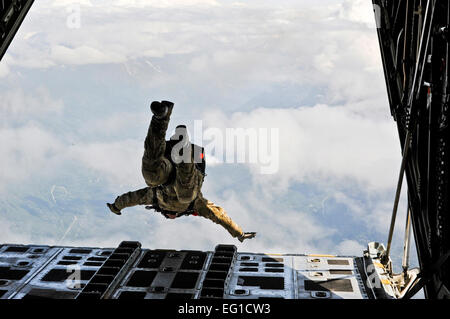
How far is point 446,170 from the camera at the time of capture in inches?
340

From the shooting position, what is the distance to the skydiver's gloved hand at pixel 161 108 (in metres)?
13.3

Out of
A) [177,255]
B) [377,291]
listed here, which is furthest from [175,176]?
[177,255]

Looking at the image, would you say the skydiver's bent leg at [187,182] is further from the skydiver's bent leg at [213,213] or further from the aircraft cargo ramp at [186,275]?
the aircraft cargo ramp at [186,275]

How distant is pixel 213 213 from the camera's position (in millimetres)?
22094

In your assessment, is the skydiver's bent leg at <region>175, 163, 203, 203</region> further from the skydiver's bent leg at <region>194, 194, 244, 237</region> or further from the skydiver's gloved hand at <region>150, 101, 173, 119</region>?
the skydiver's gloved hand at <region>150, 101, 173, 119</region>

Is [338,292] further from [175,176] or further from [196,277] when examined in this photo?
[175,176]

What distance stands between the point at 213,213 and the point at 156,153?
7.23m

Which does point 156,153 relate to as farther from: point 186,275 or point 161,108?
point 186,275

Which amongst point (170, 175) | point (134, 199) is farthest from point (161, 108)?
point (134, 199)

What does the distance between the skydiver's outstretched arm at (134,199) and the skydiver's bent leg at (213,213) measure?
175cm

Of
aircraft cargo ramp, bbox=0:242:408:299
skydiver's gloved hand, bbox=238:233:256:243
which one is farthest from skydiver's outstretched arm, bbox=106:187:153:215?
aircraft cargo ramp, bbox=0:242:408:299
